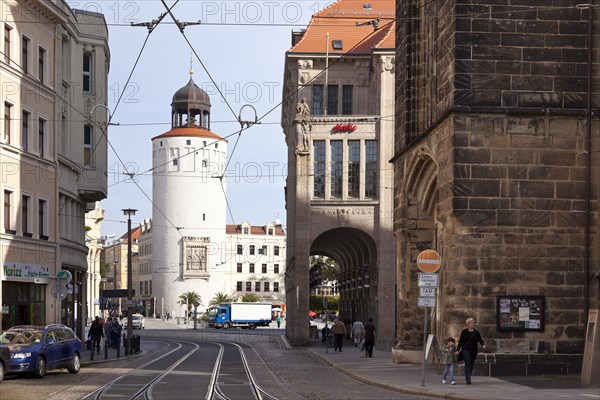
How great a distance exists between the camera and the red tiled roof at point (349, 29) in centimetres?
6006

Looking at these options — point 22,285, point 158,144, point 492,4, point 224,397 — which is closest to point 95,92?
point 22,285

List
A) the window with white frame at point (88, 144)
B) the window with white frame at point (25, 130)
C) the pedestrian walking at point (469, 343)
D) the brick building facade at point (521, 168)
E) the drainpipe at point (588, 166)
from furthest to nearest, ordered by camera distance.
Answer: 1. the window with white frame at point (88, 144)
2. the window with white frame at point (25, 130)
3. the drainpipe at point (588, 166)
4. the brick building facade at point (521, 168)
5. the pedestrian walking at point (469, 343)

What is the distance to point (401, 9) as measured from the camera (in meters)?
35.6

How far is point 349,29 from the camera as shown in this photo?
63.2m

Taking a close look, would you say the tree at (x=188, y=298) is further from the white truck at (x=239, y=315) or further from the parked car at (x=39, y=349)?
the parked car at (x=39, y=349)

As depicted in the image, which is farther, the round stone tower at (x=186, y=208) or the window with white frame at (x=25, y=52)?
the round stone tower at (x=186, y=208)

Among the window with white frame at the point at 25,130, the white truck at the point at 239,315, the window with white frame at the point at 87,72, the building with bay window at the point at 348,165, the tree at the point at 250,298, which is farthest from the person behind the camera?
the tree at the point at 250,298

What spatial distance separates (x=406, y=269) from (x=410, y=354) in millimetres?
2580

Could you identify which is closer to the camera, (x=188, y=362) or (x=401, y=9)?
(x=401, y=9)

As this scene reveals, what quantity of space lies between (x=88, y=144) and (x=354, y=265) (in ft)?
70.5

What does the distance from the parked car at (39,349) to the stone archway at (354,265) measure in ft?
90.6

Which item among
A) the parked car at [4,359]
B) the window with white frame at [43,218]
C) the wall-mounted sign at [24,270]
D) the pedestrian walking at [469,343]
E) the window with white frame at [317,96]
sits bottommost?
the parked car at [4,359]

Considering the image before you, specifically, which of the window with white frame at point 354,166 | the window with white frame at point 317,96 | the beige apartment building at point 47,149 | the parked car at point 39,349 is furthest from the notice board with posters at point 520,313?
the window with white frame at point 317,96

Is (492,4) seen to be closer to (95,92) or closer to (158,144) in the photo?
(95,92)
